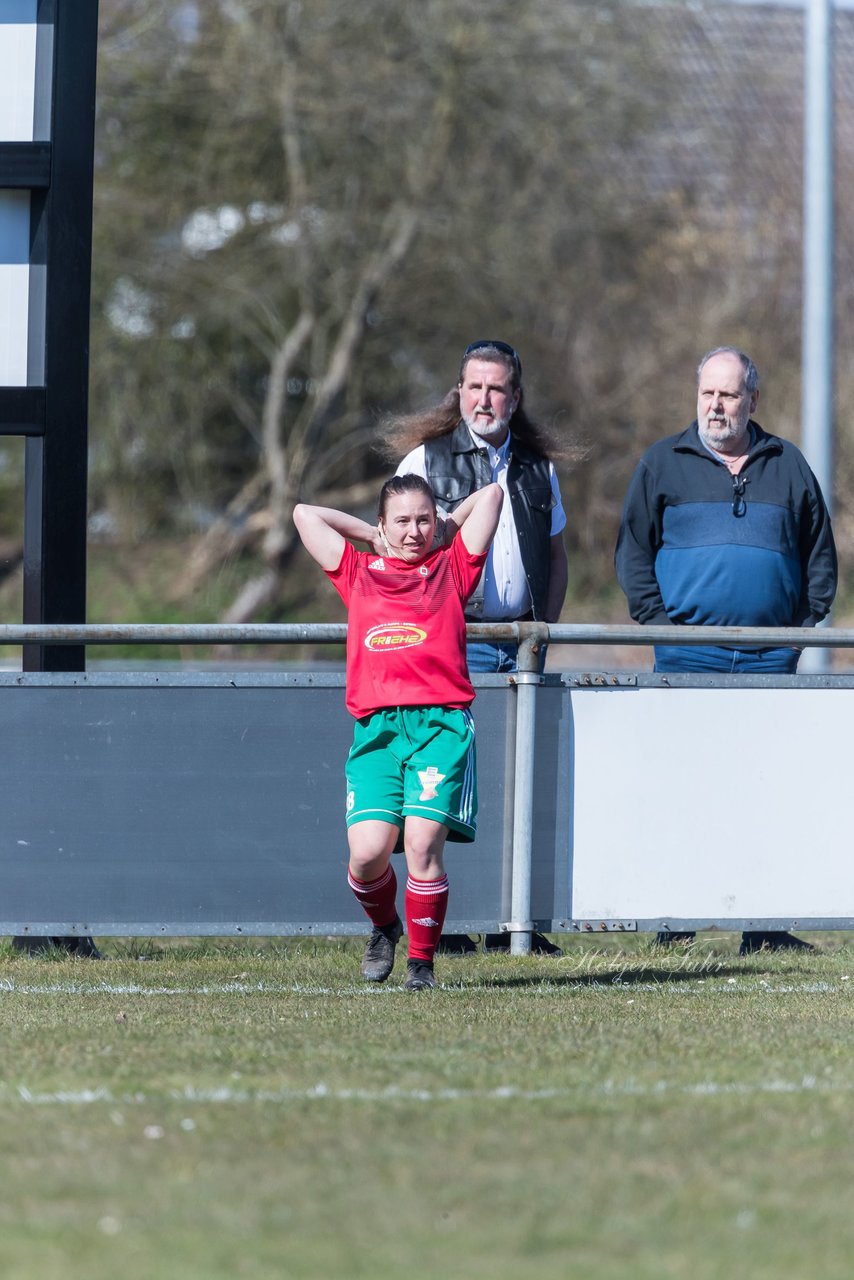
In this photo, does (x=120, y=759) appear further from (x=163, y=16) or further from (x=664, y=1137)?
(x=163, y=16)

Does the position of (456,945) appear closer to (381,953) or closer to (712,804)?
(381,953)

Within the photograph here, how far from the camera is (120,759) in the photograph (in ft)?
21.5

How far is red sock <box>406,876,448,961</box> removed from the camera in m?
5.85

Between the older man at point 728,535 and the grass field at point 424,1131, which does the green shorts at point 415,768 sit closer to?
the grass field at point 424,1131

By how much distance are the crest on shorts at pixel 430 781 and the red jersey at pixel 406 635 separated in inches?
8.0

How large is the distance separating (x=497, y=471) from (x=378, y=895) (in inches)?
68.9

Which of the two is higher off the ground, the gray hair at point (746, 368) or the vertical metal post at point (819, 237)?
the vertical metal post at point (819, 237)

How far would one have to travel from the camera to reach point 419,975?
5.91 meters

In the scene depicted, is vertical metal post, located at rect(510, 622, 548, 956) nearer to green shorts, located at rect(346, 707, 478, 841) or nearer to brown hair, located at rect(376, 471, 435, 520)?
green shorts, located at rect(346, 707, 478, 841)

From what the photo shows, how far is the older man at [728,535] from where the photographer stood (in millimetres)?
7121

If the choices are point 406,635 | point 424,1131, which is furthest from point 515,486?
point 424,1131

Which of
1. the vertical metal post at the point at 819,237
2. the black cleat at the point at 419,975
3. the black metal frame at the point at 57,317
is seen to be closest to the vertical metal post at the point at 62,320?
the black metal frame at the point at 57,317

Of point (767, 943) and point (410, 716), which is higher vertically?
point (410, 716)

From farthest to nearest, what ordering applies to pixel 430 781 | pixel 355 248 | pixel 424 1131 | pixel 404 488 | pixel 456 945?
pixel 355 248
pixel 456 945
pixel 404 488
pixel 430 781
pixel 424 1131
